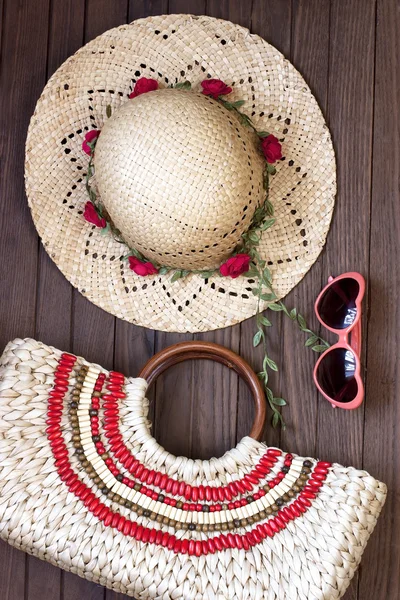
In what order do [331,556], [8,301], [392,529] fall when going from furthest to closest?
[8,301]
[392,529]
[331,556]

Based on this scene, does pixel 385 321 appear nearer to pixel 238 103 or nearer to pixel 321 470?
pixel 321 470

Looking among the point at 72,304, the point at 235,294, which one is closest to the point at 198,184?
the point at 235,294

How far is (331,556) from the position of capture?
1.02 metres

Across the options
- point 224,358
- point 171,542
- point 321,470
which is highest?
point 224,358

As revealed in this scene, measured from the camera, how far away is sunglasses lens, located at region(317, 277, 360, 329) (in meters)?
1.13

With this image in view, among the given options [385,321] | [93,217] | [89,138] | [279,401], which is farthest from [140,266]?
[385,321]

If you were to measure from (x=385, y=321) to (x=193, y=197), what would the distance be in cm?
42

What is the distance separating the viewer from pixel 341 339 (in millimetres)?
1116

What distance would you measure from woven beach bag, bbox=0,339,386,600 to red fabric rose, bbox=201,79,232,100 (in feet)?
1.61

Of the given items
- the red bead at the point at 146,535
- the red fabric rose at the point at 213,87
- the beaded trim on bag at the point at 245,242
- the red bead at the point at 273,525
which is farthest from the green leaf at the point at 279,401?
the red fabric rose at the point at 213,87

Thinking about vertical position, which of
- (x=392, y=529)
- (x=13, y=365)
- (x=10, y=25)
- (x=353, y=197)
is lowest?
(x=392, y=529)

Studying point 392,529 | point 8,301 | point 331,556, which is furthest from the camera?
point 8,301

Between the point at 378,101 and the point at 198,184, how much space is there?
425 mm

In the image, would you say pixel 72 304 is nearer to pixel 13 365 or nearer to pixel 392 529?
pixel 13 365
